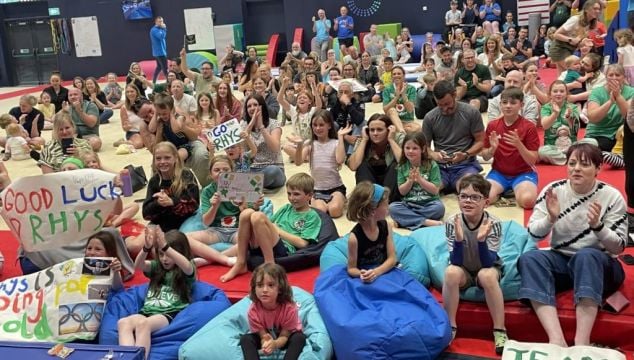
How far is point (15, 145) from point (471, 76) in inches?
264

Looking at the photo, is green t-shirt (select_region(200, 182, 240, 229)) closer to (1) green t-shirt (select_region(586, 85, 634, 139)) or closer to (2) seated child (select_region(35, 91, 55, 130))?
(1) green t-shirt (select_region(586, 85, 634, 139))

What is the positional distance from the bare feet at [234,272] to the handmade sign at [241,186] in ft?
1.53

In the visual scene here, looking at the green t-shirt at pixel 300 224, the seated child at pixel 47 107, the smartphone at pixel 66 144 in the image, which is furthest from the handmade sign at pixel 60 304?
the seated child at pixel 47 107

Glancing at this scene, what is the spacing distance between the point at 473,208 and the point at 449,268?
0.38m

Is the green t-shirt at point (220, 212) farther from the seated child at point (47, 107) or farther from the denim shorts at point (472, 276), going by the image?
the seated child at point (47, 107)

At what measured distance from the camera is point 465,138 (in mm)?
6059

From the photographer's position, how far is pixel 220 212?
5.10 metres

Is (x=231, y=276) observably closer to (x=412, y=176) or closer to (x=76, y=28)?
(x=412, y=176)

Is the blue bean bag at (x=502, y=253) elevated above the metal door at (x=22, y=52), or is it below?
below

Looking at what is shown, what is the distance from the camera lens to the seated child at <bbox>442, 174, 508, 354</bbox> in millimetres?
3691

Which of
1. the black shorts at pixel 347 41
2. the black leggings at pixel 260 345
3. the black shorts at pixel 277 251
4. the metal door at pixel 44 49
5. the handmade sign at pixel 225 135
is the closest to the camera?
the black leggings at pixel 260 345

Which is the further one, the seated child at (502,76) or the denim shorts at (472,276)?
the seated child at (502,76)

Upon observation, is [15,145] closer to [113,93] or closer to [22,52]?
[113,93]

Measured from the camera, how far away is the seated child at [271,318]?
3557 millimetres
